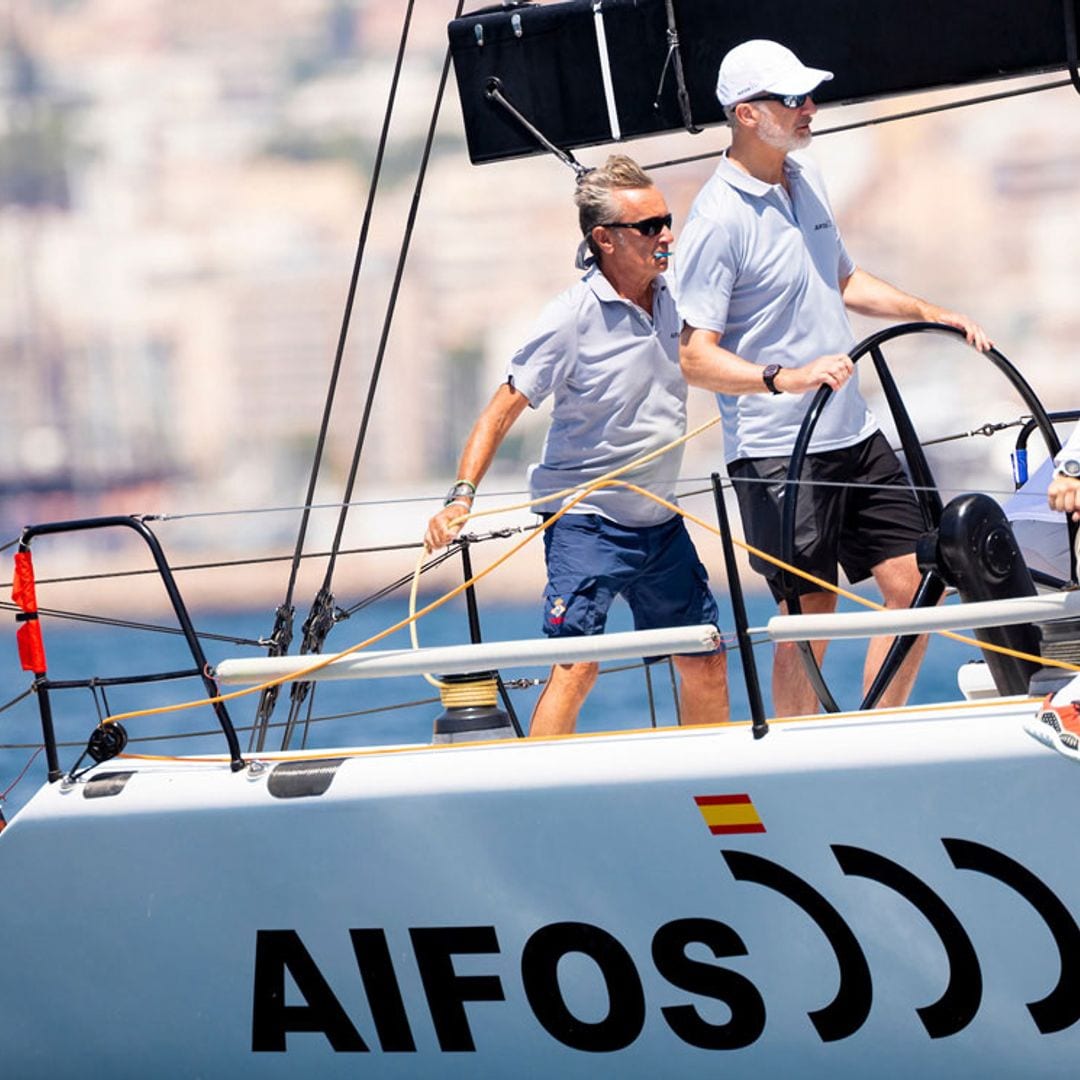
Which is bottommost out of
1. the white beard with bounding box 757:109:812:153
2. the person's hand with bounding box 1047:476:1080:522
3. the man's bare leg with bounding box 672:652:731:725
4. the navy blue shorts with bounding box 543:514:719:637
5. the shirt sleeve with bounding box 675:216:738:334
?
the man's bare leg with bounding box 672:652:731:725

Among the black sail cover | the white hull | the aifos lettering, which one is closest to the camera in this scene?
the white hull

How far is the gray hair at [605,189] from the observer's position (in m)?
3.70

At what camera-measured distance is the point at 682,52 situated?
13.5ft

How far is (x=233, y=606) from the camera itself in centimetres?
4116

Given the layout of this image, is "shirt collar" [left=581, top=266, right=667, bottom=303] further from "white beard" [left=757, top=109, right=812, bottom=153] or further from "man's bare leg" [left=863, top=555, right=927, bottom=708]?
"man's bare leg" [left=863, top=555, right=927, bottom=708]

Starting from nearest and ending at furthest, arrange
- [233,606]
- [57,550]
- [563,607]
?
[563,607] → [233,606] → [57,550]

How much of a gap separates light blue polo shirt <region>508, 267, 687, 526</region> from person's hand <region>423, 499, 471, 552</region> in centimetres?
39

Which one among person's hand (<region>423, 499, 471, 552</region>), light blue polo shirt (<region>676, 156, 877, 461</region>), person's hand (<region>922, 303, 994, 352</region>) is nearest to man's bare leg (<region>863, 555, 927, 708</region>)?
light blue polo shirt (<region>676, 156, 877, 461</region>)

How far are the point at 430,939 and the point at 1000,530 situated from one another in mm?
1088

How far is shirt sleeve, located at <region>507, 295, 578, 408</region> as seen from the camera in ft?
12.1

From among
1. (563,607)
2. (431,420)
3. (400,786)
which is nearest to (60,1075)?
(400,786)

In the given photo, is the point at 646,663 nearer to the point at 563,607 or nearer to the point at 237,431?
the point at 563,607

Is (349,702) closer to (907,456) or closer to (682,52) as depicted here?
(682,52)

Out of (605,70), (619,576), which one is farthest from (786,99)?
(619,576)
